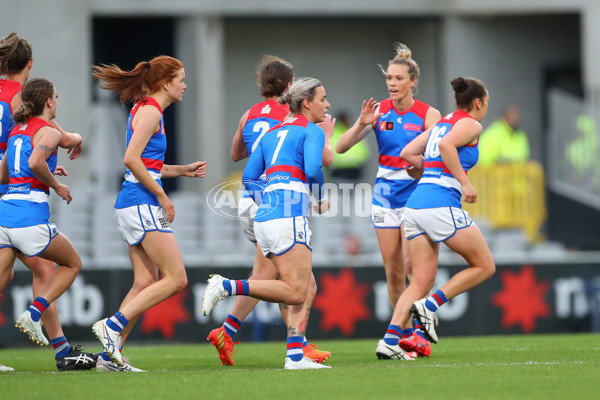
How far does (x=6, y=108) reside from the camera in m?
7.74

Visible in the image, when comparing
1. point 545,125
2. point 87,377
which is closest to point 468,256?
point 87,377

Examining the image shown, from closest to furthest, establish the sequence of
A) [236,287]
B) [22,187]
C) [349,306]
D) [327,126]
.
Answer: [236,287] → [22,187] → [327,126] → [349,306]

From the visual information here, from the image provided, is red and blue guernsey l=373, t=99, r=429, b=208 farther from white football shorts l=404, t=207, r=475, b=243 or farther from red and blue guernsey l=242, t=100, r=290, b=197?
red and blue guernsey l=242, t=100, r=290, b=197

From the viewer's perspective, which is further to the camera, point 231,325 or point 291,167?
point 231,325

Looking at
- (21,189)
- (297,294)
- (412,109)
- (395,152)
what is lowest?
(297,294)

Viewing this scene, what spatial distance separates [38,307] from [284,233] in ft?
6.06

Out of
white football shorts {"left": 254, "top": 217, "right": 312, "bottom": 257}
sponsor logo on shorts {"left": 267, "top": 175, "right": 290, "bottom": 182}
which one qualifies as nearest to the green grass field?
white football shorts {"left": 254, "top": 217, "right": 312, "bottom": 257}

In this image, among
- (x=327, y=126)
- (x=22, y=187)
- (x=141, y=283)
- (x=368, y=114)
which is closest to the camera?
(x=22, y=187)

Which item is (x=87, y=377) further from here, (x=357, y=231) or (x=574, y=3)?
(x=574, y=3)

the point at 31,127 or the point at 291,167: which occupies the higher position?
the point at 31,127

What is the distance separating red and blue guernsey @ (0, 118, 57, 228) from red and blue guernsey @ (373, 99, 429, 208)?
2.60m

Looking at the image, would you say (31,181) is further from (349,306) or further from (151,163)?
(349,306)

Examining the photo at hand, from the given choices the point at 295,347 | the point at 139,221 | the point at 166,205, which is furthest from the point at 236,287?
the point at 139,221

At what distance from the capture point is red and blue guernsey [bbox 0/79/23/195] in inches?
304
